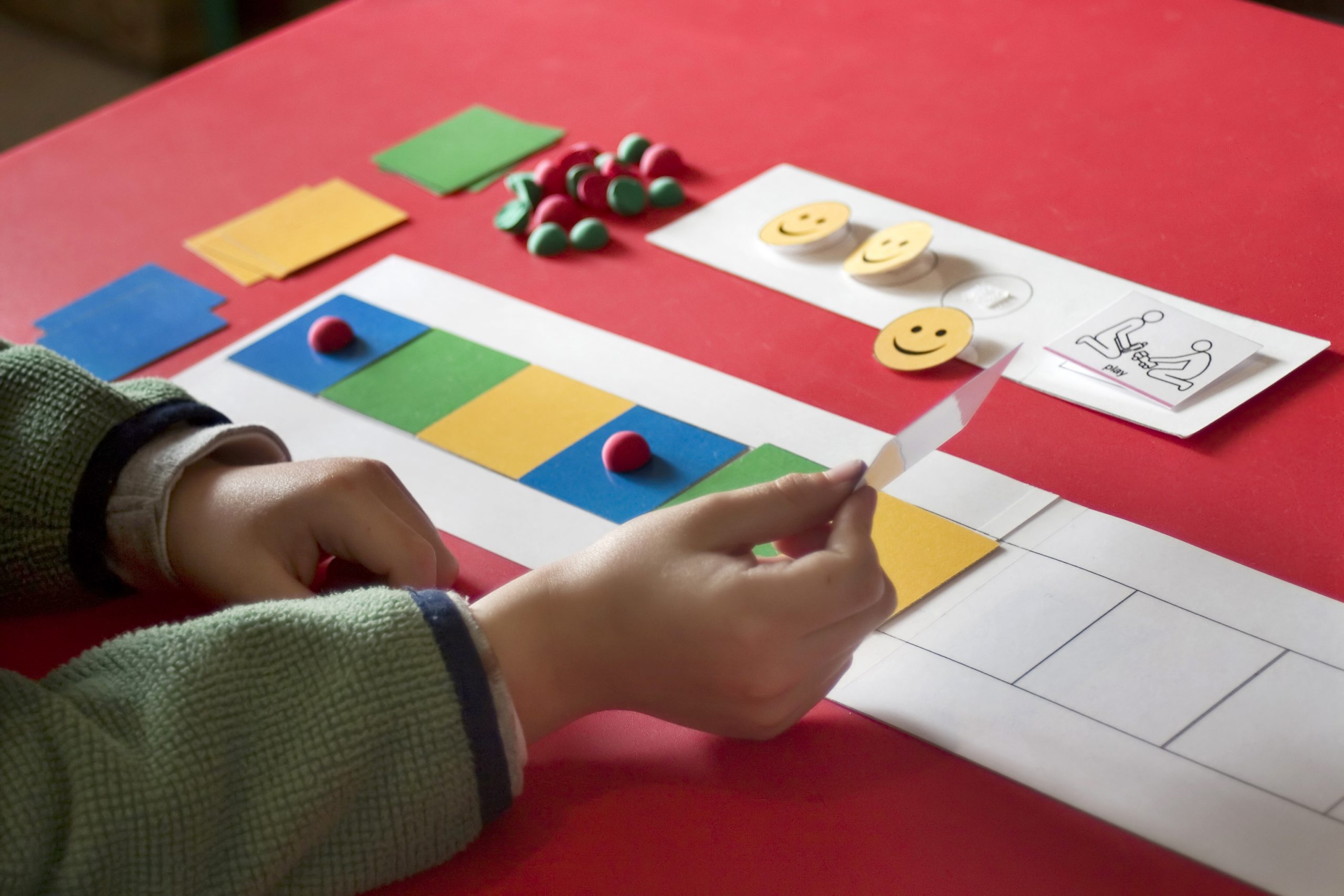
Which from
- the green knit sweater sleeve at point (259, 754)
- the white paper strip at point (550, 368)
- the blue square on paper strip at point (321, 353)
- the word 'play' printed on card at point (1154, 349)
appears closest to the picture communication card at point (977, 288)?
the word 'play' printed on card at point (1154, 349)

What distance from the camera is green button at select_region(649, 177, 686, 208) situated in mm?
1052

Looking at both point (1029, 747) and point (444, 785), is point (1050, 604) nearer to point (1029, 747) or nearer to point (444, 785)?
point (1029, 747)

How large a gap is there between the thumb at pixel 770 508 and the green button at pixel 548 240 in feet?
1.53

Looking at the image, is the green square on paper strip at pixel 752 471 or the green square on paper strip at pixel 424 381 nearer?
the green square on paper strip at pixel 752 471

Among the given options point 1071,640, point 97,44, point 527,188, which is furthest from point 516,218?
point 97,44

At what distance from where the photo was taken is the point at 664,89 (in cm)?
123

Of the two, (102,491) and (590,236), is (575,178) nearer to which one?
(590,236)

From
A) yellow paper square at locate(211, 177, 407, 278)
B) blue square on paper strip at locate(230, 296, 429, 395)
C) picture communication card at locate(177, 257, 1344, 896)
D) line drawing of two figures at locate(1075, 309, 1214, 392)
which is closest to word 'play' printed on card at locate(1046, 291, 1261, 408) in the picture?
line drawing of two figures at locate(1075, 309, 1214, 392)

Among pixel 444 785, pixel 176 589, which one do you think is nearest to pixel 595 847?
pixel 444 785

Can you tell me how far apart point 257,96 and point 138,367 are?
1.49 ft

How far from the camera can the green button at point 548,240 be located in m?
1.03

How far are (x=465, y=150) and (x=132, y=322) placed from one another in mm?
332

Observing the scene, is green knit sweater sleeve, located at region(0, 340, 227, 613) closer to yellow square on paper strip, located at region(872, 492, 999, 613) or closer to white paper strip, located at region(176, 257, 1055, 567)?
white paper strip, located at region(176, 257, 1055, 567)

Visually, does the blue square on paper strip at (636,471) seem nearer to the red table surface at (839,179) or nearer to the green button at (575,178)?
the red table surface at (839,179)
